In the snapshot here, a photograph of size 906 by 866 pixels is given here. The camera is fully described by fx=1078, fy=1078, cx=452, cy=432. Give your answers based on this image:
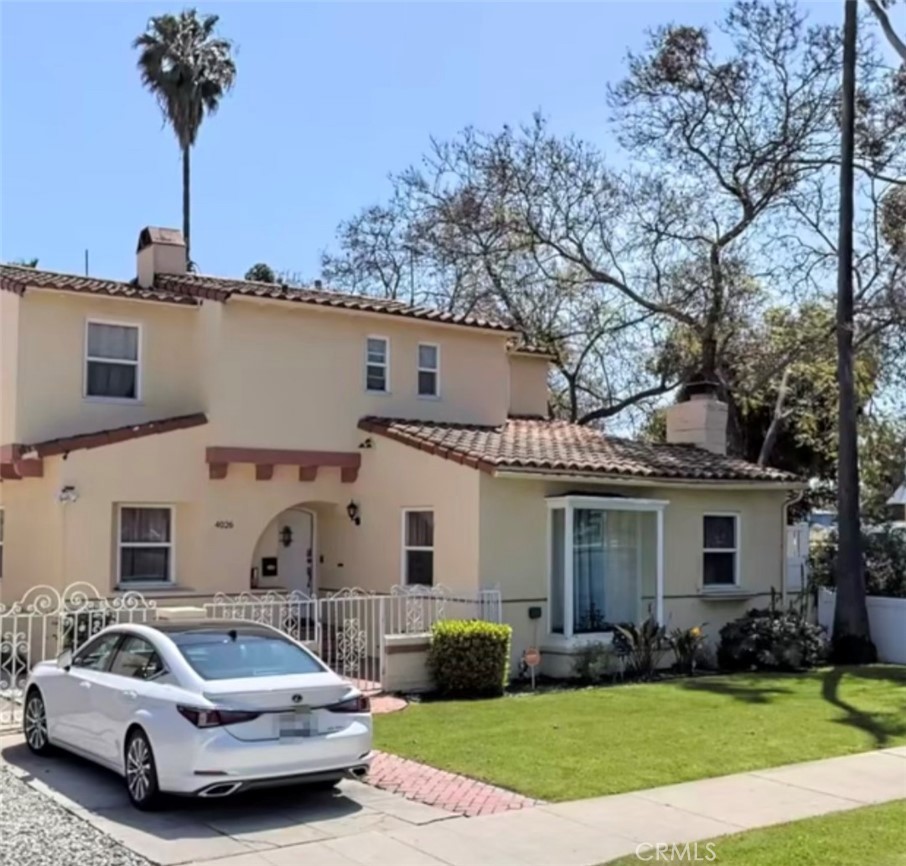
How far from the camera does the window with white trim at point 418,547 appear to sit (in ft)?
57.1

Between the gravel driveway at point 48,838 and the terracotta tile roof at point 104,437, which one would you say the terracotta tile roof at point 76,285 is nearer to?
the terracotta tile roof at point 104,437

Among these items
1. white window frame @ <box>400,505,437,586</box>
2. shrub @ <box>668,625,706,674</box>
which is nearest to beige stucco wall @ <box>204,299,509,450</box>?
white window frame @ <box>400,505,437,586</box>

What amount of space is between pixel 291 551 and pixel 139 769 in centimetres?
1122

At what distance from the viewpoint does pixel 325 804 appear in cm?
889

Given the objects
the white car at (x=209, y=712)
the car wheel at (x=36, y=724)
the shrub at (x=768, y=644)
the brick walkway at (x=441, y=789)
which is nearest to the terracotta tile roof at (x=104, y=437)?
the car wheel at (x=36, y=724)

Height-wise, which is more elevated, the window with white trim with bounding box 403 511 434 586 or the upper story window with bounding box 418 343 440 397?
the upper story window with bounding box 418 343 440 397

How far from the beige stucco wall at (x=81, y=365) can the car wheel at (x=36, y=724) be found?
7.11 metres

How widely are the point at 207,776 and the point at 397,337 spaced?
498 inches

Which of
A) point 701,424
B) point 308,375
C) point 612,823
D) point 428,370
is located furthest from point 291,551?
point 612,823

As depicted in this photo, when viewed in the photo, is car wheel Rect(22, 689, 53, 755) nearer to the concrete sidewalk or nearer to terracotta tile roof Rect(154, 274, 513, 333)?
the concrete sidewalk

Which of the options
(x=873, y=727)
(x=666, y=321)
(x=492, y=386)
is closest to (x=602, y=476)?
(x=492, y=386)

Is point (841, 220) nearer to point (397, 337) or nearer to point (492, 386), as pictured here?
point (492, 386)

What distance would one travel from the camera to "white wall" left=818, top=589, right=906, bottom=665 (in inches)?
781

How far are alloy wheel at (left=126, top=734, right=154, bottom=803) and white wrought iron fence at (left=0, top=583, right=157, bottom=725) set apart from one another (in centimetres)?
345
